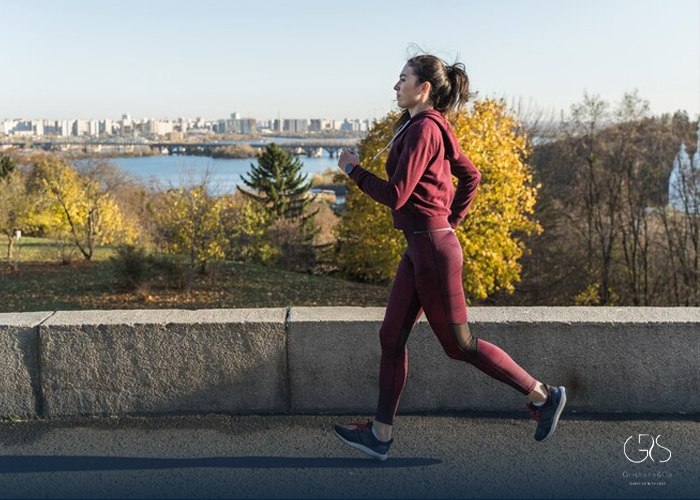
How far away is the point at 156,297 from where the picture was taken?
19047 millimetres

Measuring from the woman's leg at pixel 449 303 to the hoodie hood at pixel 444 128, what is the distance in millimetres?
387

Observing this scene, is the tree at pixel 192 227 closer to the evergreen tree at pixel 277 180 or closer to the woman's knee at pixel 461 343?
the woman's knee at pixel 461 343

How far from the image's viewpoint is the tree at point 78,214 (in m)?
26.5

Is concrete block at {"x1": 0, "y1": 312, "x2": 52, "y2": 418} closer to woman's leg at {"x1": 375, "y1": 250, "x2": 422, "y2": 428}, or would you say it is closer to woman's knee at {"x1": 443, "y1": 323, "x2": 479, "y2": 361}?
woman's leg at {"x1": 375, "y1": 250, "x2": 422, "y2": 428}

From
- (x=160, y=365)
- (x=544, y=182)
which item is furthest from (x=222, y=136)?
(x=160, y=365)

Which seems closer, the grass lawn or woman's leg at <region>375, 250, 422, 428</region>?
woman's leg at <region>375, 250, 422, 428</region>

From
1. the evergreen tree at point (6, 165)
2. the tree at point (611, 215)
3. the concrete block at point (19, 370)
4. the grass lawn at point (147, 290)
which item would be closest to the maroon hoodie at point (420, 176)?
the concrete block at point (19, 370)

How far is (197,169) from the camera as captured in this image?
2520 centimetres

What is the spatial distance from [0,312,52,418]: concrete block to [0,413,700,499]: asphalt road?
0.10 m

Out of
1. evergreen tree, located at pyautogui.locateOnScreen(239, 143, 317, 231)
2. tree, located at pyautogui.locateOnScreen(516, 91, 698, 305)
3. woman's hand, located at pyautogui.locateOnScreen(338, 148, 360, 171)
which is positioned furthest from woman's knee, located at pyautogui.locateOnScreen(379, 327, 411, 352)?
evergreen tree, located at pyautogui.locateOnScreen(239, 143, 317, 231)

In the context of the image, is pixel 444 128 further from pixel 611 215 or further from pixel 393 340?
pixel 611 215

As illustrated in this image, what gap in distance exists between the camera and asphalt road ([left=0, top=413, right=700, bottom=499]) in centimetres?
305

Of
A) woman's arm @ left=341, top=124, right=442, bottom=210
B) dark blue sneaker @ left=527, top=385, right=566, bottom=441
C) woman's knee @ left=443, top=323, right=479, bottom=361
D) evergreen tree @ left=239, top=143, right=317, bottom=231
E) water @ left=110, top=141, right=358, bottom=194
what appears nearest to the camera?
woman's arm @ left=341, top=124, right=442, bottom=210

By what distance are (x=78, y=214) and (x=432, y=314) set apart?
2697 cm
